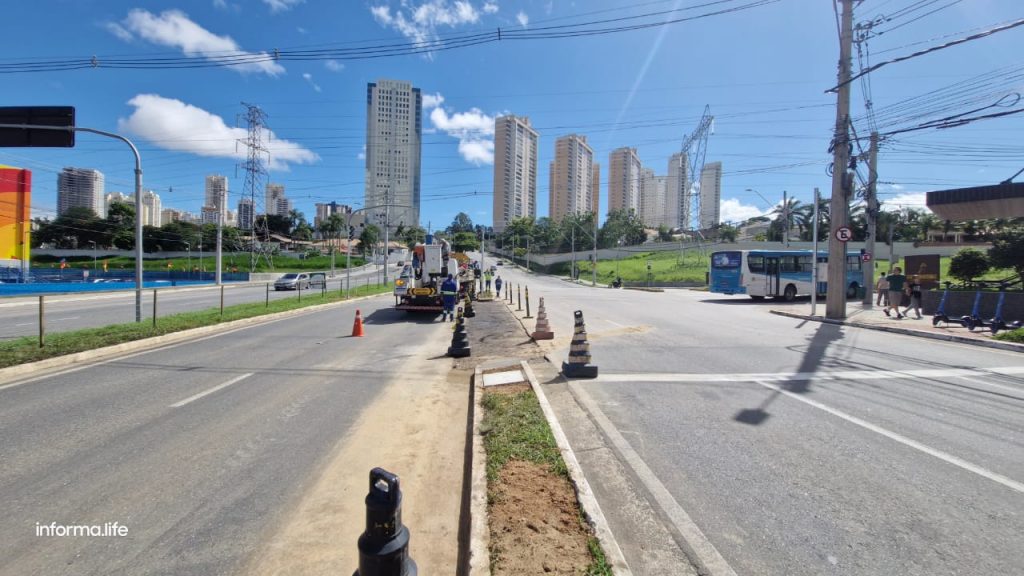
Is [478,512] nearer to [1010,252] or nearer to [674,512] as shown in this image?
[674,512]

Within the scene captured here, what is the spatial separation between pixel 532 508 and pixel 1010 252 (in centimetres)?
2363

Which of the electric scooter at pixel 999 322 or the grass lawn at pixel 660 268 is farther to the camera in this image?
the grass lawn at pixel 660 268

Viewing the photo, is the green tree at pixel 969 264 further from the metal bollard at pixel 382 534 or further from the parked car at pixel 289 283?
the parked car at pixel 289 283

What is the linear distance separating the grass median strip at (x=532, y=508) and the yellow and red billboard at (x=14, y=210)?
197 ft

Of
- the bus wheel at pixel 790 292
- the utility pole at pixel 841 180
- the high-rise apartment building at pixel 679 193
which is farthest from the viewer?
the high-rise apartment building at pixel 679 193

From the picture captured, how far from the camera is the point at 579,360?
785cm

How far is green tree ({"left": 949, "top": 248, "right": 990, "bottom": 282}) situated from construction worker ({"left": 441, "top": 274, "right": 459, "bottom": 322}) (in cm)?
2079

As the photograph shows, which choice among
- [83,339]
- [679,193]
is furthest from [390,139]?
[679,193]

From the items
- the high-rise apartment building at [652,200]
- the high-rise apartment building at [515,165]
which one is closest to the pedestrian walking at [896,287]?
the high-rise apartment building at [515,165]

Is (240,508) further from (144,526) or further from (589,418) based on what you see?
(589,418)

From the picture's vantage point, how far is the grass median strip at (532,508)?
2.81m

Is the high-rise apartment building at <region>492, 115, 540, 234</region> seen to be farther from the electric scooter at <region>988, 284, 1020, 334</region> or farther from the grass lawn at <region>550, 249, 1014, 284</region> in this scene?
the electric scooter at <region>988, 284, 1020, 334</region>

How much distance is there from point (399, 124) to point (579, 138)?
45.6 meters

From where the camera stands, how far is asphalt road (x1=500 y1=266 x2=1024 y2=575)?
3004 mm
